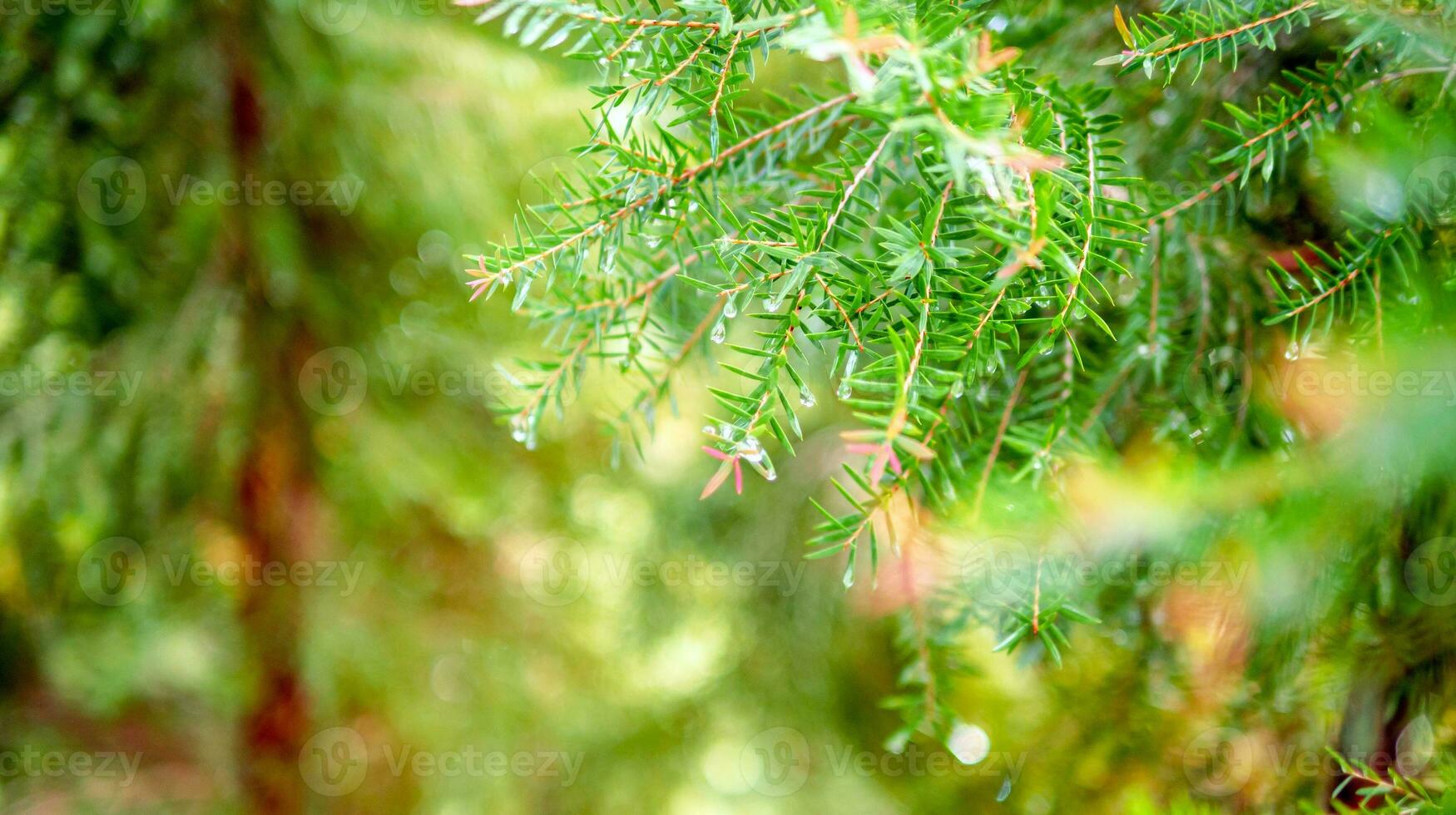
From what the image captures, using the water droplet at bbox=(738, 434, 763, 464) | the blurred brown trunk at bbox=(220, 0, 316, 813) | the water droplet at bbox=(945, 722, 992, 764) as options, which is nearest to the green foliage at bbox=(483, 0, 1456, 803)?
the water droplet at bbox=(738, 434, 763, 464)

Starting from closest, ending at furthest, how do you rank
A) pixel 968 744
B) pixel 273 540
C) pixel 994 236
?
pixel 994 236, pixel 968 744, pixel 273 540

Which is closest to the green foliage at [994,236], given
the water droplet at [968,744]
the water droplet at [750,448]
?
the water droplet at [750,448]

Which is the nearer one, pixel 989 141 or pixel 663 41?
pixel 989 141

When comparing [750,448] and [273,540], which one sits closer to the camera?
[750,448]

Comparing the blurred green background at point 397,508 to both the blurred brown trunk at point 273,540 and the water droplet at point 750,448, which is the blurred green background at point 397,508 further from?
the water droplet at point 750,448

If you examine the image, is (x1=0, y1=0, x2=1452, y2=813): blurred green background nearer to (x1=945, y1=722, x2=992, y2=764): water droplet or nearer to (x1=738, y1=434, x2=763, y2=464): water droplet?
(x1=945, y1=722, x2=992, y2=764): water droplet

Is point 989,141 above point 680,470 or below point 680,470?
above

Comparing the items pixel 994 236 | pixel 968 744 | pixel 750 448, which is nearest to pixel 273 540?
pixel 968 744

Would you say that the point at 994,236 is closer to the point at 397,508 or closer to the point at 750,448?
the point at 750,448

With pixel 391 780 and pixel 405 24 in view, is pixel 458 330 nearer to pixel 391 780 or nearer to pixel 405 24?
pixel 405 24

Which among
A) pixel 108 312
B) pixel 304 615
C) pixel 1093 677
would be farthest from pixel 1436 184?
pixel 304 615
